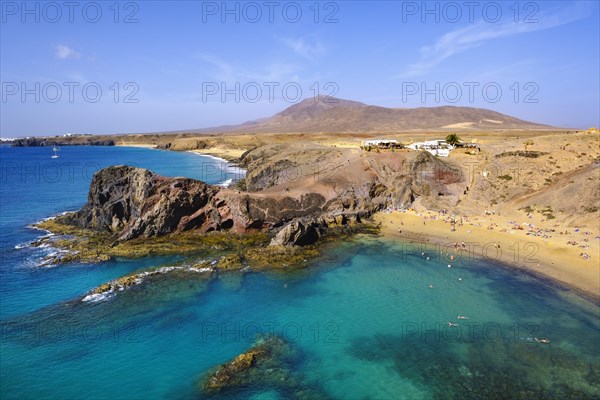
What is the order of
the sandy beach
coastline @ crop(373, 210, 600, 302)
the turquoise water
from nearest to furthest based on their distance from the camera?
the turquoise water
coastline @ crop(373, 210, 600, 302)
the sandy beach

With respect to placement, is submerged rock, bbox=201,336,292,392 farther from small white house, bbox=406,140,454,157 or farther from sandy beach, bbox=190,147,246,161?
sandy beach, bbox=190,147,246,161

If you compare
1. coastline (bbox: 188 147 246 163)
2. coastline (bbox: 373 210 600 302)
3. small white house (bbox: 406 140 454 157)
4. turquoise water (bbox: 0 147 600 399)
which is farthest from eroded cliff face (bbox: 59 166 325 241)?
coastline (bbox: 188 147 246 163)

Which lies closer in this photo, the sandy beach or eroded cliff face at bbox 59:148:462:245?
eroded cliff face at bbox 59:148:462:245

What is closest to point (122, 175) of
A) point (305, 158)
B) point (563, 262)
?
point (305, 158)

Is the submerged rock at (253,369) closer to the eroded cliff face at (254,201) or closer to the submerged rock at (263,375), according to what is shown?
the submerged rock at (263,375)

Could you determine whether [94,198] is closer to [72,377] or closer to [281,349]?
[72,377]

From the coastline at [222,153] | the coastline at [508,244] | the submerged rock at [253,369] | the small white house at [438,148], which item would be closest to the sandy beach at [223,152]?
the coastline at [222,153]

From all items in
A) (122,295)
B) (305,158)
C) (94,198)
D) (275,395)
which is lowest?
(275,395)
